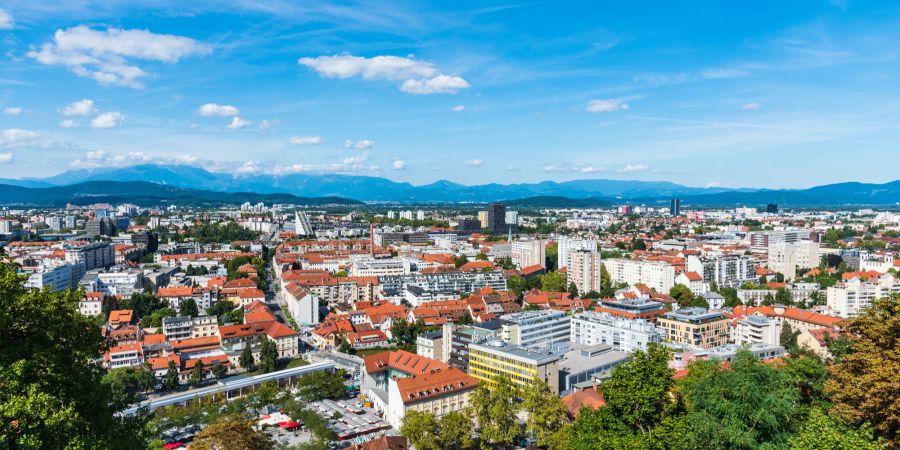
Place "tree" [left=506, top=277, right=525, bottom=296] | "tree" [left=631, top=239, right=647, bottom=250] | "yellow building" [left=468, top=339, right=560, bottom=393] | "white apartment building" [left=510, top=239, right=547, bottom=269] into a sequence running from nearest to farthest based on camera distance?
"yellow building" [left=468, top=339, right=560, bottom=393], "tree" [left=506, top=277, right=525, bottom=296], "white apartment building" [left=510, top=239, right=547, bottom=269], "tree" [left=631, top=239, right=647, bottom=250]

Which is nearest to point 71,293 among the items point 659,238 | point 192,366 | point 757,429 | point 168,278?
point 757,429

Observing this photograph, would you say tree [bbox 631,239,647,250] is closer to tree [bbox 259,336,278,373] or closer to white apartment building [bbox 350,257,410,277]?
white apartment building [bbox 350,257,410,277]

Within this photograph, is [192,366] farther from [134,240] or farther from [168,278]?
[134,240]

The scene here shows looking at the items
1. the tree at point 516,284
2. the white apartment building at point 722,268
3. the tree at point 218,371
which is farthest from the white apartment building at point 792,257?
the tree at point 218,371

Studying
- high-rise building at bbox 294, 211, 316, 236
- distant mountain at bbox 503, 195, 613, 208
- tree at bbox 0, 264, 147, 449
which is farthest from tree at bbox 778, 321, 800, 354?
distant mountain at bbox 503, 195, 613, 208

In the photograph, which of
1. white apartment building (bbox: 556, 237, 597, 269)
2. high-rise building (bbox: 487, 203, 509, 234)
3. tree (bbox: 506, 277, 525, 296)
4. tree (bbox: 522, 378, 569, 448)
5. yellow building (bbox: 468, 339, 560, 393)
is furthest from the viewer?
high-rise building (bbox: 487, 203, 509, 234)

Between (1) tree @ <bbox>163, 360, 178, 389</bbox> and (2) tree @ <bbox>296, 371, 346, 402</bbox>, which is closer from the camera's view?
(2) tree @ <bbox>296, 371, 346, 402</bbox>

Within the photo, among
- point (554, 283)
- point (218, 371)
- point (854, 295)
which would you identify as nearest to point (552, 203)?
point (554, 283)
